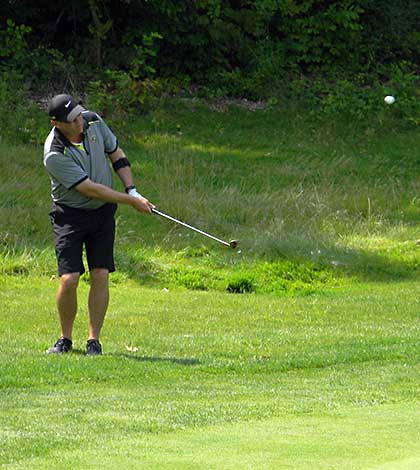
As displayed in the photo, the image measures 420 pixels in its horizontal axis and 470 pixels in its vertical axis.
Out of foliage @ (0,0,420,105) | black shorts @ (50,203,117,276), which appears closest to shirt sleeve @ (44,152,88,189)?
black shorts @ (50,203,117,276)

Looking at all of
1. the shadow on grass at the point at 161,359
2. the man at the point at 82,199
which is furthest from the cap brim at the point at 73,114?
the shadow on grass at the point at 161,359

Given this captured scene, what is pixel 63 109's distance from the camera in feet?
28.3

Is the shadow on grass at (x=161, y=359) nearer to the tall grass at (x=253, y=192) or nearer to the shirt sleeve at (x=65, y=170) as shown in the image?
the shirt sleeve at (x=65, y=170)

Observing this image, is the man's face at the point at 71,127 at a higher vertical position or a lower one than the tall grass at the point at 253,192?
higher

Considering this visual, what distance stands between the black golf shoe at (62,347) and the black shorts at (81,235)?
570 mm

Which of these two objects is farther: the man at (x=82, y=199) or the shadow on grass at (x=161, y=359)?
the shadow on grass at (x=161, y=359)

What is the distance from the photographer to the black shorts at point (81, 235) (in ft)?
29.2

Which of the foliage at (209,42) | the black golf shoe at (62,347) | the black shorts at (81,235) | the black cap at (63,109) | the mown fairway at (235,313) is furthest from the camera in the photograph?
the foliage at (209,42)

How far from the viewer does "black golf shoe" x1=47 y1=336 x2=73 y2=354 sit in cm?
919

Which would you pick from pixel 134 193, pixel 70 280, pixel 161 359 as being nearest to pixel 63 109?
pixel 134 193

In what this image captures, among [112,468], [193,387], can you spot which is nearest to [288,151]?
[193,387]

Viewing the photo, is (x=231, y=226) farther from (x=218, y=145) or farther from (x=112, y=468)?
(x=112, y=468)

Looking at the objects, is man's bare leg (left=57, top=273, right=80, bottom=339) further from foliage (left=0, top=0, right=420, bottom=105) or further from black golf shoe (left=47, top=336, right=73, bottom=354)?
foliage (left=0, top=0, right=420, bottom=105)

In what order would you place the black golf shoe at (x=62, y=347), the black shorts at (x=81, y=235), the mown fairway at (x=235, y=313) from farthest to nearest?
the black golf shoe at (x=62, y=347) < the black shorts at (x=81, y=235) < the mown fairway at (x=235, y=313)
